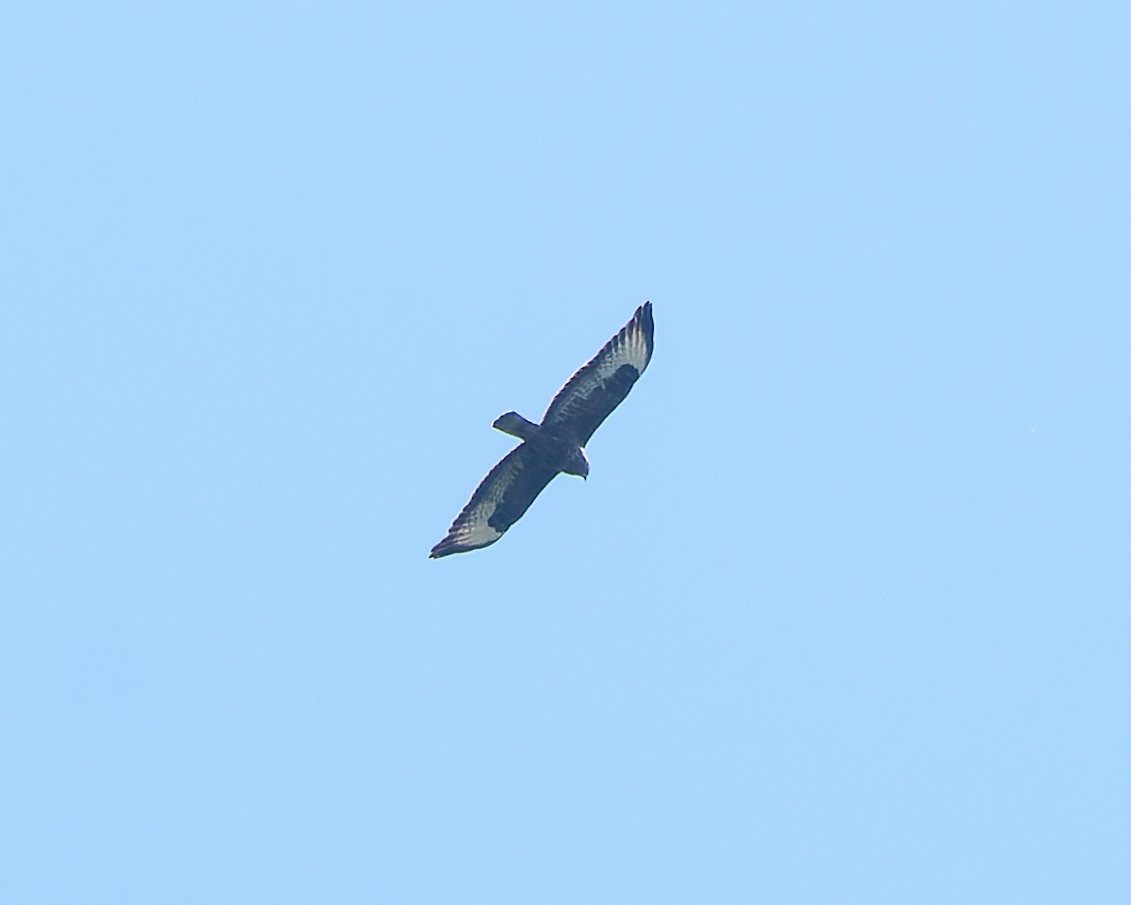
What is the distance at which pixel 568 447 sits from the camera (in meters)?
29.4

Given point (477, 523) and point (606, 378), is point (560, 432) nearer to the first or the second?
point (606, 378)

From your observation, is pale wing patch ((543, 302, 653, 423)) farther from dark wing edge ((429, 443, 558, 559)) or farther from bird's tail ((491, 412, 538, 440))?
dark wing edge ((429, 443, 558, 559))

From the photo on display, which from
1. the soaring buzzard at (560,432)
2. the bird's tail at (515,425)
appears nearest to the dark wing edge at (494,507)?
the soaring buzzard at (560,432)

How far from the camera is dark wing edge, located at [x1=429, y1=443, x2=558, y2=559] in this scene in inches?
1175

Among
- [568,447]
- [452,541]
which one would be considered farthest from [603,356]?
[452,541]

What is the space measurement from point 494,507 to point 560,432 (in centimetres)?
146

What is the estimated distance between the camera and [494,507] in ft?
98.8

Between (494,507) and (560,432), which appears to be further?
(494,507)

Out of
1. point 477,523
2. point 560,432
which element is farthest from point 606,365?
point 477,523

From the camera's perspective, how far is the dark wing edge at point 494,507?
97.9ft

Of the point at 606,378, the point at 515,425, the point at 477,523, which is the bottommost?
the point at 477,523

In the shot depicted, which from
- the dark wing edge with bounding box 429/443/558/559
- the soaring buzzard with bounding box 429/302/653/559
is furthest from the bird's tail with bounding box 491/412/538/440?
the dark wing edge with bounding box 429/443/558/559

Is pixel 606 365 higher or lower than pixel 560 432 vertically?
higher

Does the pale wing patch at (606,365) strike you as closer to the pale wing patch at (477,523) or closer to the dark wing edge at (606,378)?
the dark wing edge at (606,378)
